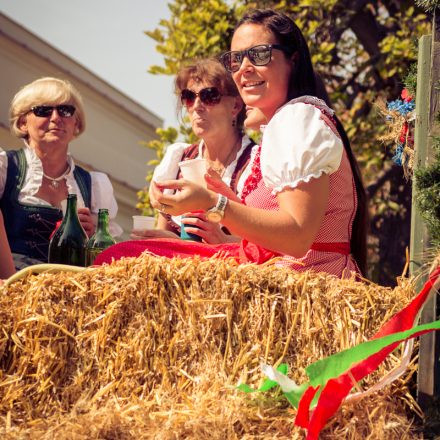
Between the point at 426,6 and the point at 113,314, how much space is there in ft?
4.11

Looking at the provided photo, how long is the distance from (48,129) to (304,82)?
2047 millimetres

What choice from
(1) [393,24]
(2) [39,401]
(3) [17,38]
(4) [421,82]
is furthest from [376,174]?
(2) [39,401]

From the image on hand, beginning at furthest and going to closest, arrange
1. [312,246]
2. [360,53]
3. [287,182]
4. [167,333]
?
1. [360,53]
2. [312,246]
3. [287,182]
4. [167,333]

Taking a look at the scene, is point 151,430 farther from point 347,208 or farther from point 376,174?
point 376,174

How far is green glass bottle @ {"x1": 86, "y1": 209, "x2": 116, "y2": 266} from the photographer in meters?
3.63

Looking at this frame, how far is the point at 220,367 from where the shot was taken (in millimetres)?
2314

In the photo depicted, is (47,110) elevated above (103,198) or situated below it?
above

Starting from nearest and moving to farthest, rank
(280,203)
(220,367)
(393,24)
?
(220,367)
(280,203)
(393,24)

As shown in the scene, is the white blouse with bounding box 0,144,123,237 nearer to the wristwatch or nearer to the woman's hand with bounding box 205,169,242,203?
the woman's hand with bounding box 205,169,242,203

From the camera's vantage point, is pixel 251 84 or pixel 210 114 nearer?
pixel 251 84

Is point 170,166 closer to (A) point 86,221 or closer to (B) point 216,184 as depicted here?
(A) point 86,221

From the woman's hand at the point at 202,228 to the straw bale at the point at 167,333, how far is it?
34.4 inches

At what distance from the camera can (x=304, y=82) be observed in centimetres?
311

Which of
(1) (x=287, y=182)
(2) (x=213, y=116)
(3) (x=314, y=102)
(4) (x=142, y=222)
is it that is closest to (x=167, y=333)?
(1) (x=287, y=182)
